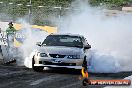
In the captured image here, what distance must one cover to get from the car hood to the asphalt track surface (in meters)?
0.69

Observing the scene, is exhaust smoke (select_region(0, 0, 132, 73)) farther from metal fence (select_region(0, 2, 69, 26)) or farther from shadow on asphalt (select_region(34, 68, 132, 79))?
→ shadow on asphalt (select_region(34, 68, 132, 79))

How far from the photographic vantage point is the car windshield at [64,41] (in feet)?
53.1

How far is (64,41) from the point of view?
54.1ft

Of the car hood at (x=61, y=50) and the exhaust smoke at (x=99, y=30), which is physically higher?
the car hood at (x=61, y=50)

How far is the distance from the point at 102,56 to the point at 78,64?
2.60 meters

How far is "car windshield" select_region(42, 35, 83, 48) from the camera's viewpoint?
53.1 ft

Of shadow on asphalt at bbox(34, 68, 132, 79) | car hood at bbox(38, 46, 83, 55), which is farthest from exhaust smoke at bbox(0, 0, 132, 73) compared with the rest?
car hood at bbox(38, 46, 83, 55)

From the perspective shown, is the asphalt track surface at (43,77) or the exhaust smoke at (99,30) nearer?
the asphalt track surface at (43,77)

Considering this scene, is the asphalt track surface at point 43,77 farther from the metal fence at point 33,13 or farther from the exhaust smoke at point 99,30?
the metal fence at point 33,13

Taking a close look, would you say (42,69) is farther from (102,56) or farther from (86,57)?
(102,56)

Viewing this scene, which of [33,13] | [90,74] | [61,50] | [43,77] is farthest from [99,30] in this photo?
[43,77]

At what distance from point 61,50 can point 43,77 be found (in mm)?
1901

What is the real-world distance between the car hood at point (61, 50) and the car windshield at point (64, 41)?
0.58 metres

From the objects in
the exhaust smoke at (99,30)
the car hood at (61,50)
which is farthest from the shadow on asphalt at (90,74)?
the exhaust smoke at (99,30)
